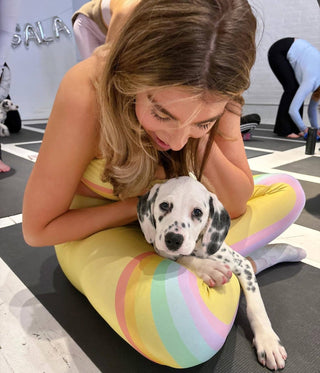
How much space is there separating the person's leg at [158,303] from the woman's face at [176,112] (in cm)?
35

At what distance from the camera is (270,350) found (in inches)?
38.4

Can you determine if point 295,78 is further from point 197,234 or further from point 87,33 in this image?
point 197,234

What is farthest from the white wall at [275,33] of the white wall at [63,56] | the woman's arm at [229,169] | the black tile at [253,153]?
the woman's arm at [229,169]

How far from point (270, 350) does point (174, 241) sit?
0.42 m

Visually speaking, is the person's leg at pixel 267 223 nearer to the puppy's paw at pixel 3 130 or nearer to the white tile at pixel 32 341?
the white tile at pixel 32 341

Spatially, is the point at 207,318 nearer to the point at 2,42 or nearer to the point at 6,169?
the point at 2,42

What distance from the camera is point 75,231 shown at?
1.12m

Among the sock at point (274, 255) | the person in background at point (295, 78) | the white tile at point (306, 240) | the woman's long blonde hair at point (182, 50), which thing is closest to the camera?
the woman's long blonde hair at point (182, 50)

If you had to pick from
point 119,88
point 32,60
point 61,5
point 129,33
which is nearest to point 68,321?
point 119,88

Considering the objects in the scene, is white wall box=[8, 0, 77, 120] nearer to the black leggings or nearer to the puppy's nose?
the black leggings

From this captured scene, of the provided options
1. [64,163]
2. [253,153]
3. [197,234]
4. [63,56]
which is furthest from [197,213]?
[63,56]

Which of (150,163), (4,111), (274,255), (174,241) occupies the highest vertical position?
(150,163)

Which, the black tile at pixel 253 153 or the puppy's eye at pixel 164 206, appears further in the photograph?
the black tile at pixel 253 153

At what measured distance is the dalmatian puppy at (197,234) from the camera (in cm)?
93
